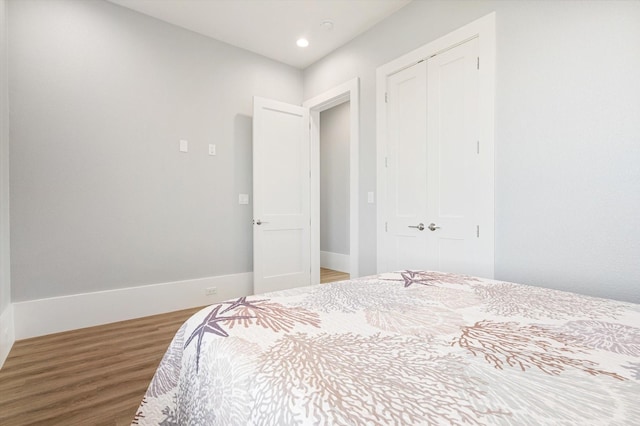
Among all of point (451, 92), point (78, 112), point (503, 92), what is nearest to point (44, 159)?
point (78, 112)

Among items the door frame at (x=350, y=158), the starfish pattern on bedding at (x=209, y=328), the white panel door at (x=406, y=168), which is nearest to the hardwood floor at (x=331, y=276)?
the door frame at (x=350, y=158)

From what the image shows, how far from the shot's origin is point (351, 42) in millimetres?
3354

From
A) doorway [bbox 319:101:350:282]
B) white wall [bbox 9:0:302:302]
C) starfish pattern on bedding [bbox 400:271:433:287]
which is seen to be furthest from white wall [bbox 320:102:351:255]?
starfish pattern on bedding [bbox 400:271:433:287]

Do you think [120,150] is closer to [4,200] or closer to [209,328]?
[4,200]

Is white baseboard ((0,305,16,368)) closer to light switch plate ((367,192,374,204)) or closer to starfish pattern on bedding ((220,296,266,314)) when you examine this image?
starfish pattern on bedding ((220,296,266,314))

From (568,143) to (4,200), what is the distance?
12.8ft

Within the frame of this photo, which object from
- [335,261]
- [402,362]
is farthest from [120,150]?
[335,261]

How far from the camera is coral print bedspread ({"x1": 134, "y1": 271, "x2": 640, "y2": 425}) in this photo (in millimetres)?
530

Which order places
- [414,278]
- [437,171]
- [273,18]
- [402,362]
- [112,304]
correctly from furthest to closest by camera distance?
[273,18]
[112,304]
[437,171]
[414,278]
[402,362]

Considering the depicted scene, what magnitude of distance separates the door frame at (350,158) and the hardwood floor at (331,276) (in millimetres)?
488

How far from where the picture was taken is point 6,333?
7.00 feet

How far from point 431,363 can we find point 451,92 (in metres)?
2.33

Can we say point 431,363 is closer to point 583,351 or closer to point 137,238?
point 583,351

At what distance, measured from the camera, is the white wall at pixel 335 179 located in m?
5.16
